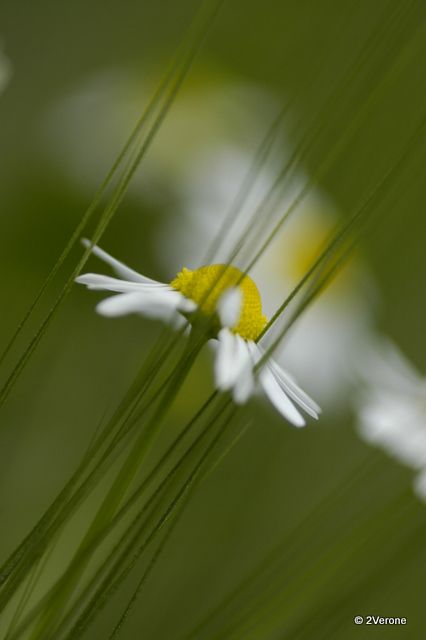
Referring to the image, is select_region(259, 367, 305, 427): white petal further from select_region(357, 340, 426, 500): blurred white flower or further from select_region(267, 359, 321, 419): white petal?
select_region(357, 340, 426, 500): blurred white flower

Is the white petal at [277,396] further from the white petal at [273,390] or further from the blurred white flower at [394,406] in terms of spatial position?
the blurred white flower at [394,406]

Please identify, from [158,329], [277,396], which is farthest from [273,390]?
[158,329]

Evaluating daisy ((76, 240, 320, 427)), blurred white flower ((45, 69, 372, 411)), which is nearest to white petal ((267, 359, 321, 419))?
daisy ((76, 240, 320, 427))

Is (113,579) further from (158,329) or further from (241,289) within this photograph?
(158,329)

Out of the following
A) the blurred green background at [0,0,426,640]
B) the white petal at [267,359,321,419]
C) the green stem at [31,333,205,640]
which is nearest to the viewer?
the green stem at [31,333,205,640]

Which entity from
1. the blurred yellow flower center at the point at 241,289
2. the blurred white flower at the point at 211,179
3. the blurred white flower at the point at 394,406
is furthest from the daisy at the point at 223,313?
the blurred white flower at the point at 211,179
